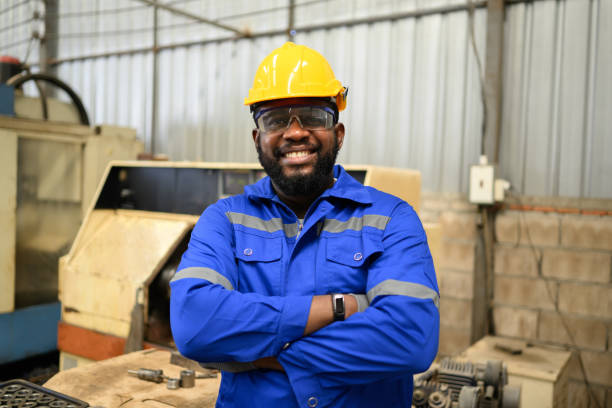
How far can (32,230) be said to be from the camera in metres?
3.52

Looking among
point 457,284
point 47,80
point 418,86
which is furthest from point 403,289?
point 47,80

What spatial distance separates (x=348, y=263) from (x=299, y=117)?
0.39 m

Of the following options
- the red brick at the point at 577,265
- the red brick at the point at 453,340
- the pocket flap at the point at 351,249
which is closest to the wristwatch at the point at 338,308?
the pocket flap at the point at 351,249

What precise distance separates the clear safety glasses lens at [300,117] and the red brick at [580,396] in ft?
9.22

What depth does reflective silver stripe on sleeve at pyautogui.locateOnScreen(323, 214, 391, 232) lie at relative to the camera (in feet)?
3.95

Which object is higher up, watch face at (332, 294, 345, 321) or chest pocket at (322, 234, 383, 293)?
chest pocket at (322, 234, 383, 293)

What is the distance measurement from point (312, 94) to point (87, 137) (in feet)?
9.64

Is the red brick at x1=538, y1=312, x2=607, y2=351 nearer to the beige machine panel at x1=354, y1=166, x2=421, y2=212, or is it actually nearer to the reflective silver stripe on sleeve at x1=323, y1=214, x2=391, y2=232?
the beige machine panel at x1=354, y1=166, x2=421, y2=212

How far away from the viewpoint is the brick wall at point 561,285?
3.12m

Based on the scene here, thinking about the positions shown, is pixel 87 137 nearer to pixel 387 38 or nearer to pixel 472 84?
pixel 387 38

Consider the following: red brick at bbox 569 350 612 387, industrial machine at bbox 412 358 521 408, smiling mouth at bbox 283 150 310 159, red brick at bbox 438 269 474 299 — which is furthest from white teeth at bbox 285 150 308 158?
red brick at bbox 569 350 612 387

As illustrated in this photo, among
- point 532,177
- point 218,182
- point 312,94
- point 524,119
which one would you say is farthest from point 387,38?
point 312,94

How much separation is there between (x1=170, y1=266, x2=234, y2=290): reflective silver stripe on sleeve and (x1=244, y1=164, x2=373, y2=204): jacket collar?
24cm

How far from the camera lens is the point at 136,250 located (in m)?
2.26
